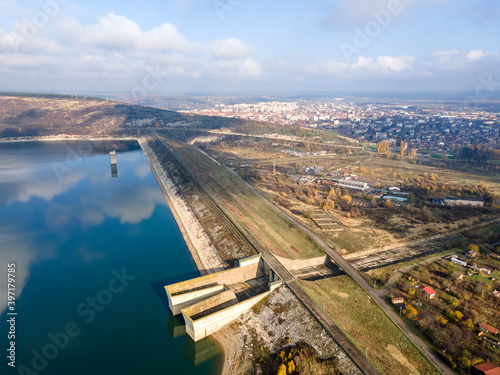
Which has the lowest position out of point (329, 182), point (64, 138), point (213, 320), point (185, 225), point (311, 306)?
point (329, 182)

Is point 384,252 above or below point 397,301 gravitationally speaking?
below

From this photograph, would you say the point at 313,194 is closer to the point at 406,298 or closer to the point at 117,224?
the point at 406,298

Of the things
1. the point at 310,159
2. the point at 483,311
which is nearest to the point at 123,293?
the point at 483,311

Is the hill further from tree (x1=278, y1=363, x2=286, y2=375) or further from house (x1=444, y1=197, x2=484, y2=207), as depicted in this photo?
tree (x1=278, y1=363, x2=286, y2=375)

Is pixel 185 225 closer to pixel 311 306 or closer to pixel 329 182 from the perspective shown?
pixel 311 306

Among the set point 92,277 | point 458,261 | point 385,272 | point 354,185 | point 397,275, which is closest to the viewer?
point 397,275

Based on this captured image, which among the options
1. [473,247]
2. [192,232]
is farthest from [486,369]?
[192,232]

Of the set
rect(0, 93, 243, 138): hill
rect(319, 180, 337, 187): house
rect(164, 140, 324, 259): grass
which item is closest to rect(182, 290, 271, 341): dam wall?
rect(164, 140, 324, 259): grass

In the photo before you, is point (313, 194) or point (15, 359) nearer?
point (15, 359)
